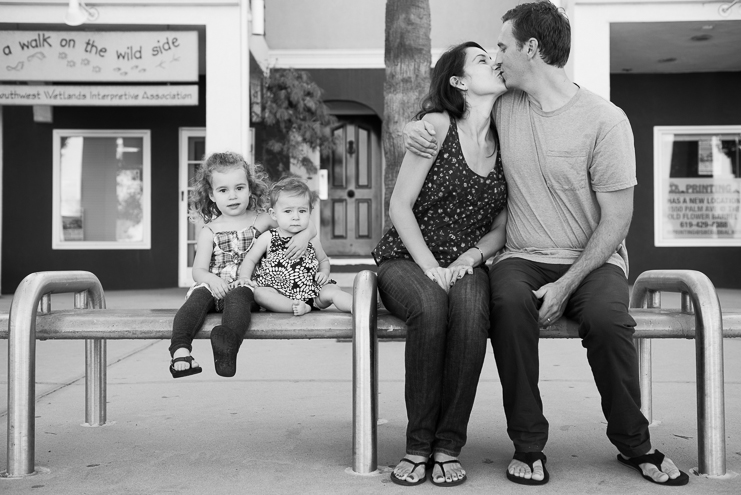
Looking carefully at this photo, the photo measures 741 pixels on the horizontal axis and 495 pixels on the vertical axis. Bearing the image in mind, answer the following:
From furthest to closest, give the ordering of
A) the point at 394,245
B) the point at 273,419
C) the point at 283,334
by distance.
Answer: the point at 273,419, the point at 394,245, the point at 283,334

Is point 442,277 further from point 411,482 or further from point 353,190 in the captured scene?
point 353,190

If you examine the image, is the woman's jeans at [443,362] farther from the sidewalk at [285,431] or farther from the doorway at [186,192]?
the doorway at [186,192]

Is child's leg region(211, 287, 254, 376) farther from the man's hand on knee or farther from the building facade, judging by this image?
the building facade

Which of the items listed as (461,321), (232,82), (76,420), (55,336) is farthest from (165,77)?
(461,321)

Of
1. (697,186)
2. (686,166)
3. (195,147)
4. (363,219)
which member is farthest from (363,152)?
(697,186)

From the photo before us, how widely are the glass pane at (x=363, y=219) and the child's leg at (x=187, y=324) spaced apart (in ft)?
35.1

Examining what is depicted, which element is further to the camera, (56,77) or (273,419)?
(56,77)

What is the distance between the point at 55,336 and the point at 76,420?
0.98 metres

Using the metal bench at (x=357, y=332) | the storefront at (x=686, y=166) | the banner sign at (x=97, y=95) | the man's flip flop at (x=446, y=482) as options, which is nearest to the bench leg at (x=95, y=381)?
the metal bench at (x=357, y=332)

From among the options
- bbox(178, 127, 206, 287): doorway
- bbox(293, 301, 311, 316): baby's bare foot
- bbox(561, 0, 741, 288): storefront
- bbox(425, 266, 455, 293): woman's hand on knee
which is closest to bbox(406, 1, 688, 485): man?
bbox(425, 266, 455, 293): woman's hand on knee

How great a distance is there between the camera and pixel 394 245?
321 centimetres

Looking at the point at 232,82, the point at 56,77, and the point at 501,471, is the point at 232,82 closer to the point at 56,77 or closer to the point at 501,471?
the point at 56,77

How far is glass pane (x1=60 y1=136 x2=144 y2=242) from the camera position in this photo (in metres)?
12.3

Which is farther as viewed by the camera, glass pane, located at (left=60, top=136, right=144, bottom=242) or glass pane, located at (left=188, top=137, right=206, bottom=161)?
glass pane, located at (left=188, top=137, right=206, bottom=161)
